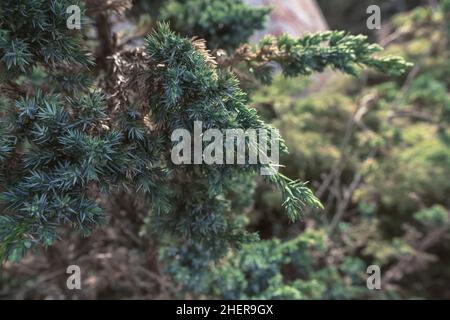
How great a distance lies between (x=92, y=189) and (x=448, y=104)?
9.02 ft

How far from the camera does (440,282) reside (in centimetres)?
349

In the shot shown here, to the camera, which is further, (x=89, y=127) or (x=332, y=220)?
(x=332, y=220)

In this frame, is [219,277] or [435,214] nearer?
[219,277]

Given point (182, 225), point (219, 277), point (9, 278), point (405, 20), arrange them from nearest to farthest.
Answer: point (182, 225) → point (219, 277) → point (9, 278) → point (405, 20)

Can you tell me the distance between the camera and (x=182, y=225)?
68.8 inches

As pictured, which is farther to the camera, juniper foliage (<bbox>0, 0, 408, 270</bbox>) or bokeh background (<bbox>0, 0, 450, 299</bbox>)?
bokeh background (<bbox>0, 0, 450, 299</bbox>)

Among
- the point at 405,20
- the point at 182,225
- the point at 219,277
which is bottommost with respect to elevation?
the point at 219,277

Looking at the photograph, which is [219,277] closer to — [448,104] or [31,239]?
[31,239]

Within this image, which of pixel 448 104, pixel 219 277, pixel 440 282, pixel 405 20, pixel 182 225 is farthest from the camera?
pixel 405 20

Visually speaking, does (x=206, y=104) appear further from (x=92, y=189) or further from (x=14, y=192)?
(x=14, y=192)

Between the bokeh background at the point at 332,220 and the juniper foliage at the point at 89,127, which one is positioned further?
the bokeh background at the point at 332,220
